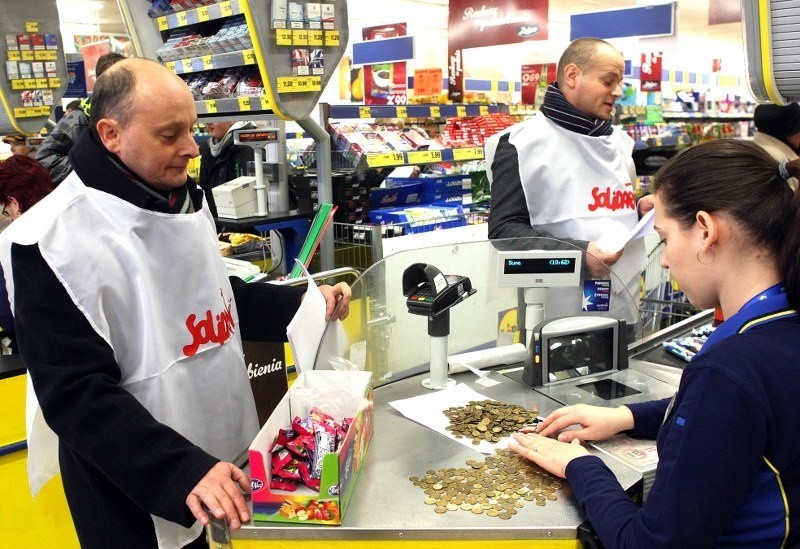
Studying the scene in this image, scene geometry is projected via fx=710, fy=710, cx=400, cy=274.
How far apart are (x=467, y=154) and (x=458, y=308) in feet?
9.79

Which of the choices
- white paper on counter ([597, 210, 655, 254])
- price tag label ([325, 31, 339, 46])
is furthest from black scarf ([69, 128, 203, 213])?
price tag label ([325, 31, 339, 46])

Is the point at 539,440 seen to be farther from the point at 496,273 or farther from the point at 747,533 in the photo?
the point at 496,273

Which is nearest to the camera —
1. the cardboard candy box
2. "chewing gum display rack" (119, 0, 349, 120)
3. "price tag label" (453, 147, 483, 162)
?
the cardboard candy box

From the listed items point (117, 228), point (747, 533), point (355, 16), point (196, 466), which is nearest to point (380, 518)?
point (196, 466)

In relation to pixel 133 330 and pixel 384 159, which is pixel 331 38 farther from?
pixel 133 330

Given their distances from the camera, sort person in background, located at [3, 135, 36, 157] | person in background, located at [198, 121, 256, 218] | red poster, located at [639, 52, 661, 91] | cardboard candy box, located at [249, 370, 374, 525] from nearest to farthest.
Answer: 1. cardboard candy box, located at [249, 370, 374, 525]
2. person in background, located at [198, 121, 256, 218]
3. person in background, located at [3, 135, 36, 157]
4. red poster, located at [639, 52, 661, 91]

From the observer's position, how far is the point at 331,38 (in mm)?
3568

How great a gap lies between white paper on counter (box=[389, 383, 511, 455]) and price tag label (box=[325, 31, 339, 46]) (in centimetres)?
216

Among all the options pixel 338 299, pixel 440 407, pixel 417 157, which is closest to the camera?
pixel 440 407

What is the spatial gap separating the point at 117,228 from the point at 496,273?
3.56 feet

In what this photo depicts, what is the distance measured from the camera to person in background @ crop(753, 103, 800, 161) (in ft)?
13.9

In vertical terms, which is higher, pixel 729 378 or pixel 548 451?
pixel 729 378

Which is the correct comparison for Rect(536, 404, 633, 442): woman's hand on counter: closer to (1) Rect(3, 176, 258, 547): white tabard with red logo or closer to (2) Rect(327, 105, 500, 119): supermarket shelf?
(1) Rect(3, 176, 258, 547): white tabard with red logo

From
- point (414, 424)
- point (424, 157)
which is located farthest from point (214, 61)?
point (414, 424)
